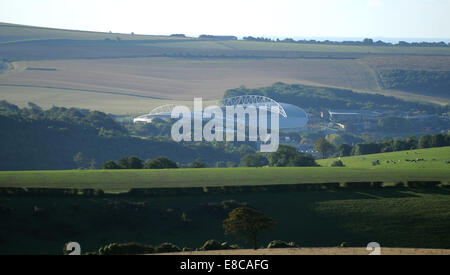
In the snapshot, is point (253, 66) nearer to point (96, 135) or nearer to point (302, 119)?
point (302, 119)

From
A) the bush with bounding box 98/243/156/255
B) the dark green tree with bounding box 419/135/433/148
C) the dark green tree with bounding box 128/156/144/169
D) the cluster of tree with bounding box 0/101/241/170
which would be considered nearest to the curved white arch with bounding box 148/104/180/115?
the cluster of tree with bounding box 0/101/241/170

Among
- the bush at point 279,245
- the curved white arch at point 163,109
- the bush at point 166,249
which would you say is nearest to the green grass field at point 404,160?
the bush at point 279,245

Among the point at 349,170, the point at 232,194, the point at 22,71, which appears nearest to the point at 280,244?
the point at 232,194

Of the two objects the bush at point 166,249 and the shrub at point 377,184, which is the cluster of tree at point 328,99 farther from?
the bush at point 166,249

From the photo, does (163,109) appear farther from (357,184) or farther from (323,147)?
(357,184)

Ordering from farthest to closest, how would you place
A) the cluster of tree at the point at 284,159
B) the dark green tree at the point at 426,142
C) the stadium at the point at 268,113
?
the stadium at the point at 268,113, the dark green tree at the point at 426,142, the cluster of tree at the point at 284,159

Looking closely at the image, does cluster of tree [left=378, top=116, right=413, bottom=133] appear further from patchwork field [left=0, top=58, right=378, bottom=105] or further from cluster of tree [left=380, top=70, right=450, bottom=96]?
cluster of tree [left=380, top=70, right=450, bottom=96]

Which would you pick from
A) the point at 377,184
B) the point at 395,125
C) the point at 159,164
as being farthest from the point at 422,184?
the point at 395,125

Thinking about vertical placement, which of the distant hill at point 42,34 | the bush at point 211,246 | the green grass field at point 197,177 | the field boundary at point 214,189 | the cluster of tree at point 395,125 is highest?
the distant hill at point 42,34
